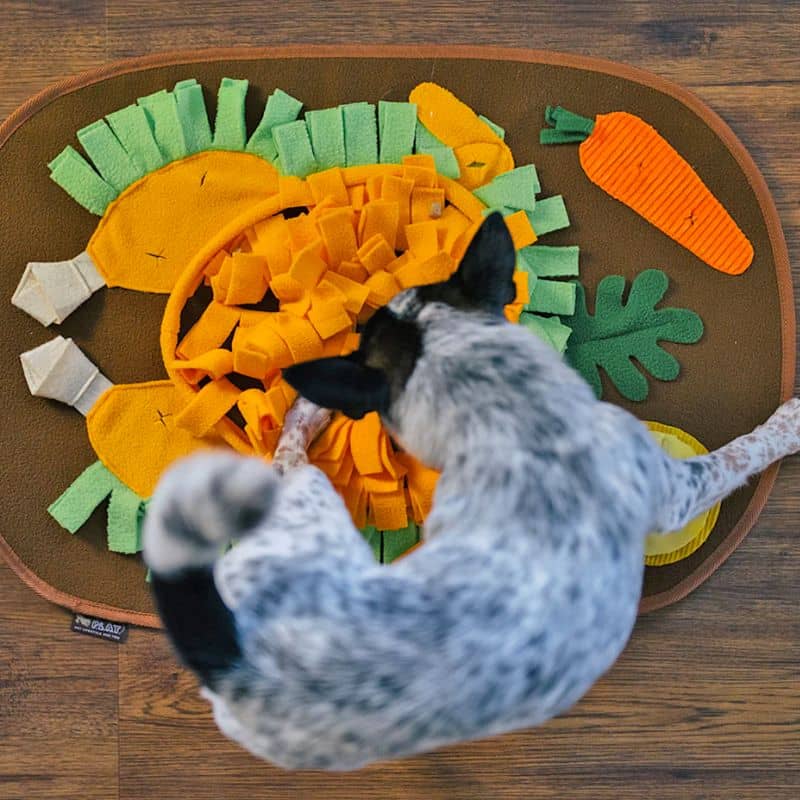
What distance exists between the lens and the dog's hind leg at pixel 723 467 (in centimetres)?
155

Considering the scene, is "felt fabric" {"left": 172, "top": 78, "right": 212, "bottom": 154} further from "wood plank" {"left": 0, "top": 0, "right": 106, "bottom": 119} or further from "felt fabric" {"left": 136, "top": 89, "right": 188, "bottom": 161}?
"wood plank" {"left": 0, "top": 0, "right": 106, "bottom": 119}

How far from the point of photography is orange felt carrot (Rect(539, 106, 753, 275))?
1892 mm

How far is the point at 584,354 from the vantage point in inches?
74.1

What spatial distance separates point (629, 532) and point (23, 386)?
1.30m

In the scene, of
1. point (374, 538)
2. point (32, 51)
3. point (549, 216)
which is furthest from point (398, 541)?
point (32, 51)

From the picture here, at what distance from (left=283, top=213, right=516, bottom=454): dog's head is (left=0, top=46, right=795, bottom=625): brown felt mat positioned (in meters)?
0.52

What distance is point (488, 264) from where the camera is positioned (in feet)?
4.66

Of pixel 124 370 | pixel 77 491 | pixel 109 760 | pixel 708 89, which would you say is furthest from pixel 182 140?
pixel 109 760

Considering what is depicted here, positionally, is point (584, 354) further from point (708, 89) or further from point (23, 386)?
point (23, 386)

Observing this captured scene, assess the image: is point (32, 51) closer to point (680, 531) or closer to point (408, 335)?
point (408, 335)

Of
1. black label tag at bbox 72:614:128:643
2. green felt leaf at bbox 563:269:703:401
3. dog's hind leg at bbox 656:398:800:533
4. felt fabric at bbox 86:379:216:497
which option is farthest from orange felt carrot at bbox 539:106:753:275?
black label tag at bbox 72:614:128:643

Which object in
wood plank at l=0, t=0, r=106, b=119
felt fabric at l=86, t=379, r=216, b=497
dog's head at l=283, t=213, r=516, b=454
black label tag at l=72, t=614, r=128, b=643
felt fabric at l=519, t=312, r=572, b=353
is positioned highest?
wood plank at l=0, t=0, r=106, b=119

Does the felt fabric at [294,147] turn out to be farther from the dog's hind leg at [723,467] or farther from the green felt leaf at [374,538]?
the dog's hind leg at [723,467]

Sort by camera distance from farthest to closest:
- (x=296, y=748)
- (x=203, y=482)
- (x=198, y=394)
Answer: (x=198, y=394)
(x=296, y=748)
(x=203, y=482)
